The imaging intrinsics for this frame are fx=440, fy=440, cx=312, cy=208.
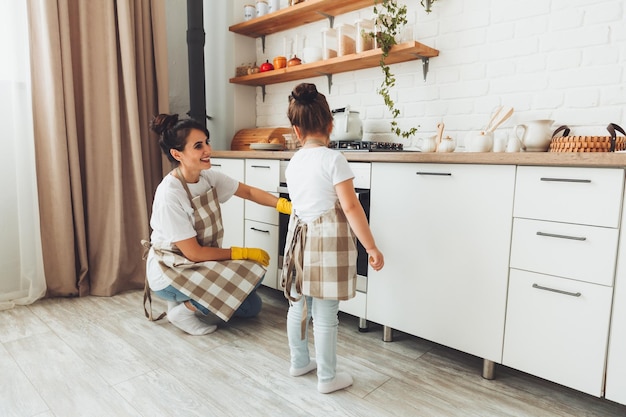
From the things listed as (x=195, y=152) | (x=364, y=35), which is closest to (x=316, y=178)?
(x=195, y=152)

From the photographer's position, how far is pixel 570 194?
4.55ft

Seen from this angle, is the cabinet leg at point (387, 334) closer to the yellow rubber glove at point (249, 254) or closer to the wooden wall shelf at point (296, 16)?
the yellow rubber glove at point (249, 254)

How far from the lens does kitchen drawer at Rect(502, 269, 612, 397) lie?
1.37 meters

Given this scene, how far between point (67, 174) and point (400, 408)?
2.11 m

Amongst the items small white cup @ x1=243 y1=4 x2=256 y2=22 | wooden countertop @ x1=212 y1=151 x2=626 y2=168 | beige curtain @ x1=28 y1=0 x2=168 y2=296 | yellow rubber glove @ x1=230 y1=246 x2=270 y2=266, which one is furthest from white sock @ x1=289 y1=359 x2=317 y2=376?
small white cup @ x1=243 y1=4 x2=256 y2=22

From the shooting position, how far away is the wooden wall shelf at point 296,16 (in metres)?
2.53

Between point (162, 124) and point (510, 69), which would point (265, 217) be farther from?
point (510, 69)

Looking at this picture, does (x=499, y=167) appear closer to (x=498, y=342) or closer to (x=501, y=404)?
(x=498, y=342)

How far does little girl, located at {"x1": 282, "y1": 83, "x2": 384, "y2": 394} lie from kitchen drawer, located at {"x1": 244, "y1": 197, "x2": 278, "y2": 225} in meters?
0.84

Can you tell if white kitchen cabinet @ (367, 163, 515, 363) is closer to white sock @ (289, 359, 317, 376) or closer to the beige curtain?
white sock @ (289, 359, 317, 376)

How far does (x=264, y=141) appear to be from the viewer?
2824mm

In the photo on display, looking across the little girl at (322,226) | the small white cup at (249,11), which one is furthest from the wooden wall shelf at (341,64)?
the little girl at (322,226)

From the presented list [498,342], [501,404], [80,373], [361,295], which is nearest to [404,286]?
[361,295]

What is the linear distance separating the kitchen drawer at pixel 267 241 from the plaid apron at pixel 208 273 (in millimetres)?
309
